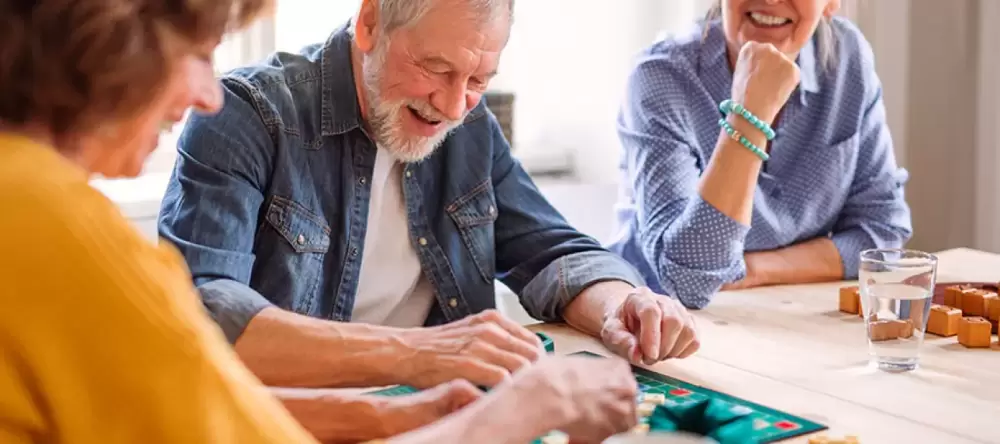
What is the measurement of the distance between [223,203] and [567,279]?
1.82ft

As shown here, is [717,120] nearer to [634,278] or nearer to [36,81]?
[634,278]

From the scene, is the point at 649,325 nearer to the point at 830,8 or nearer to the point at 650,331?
the point at 650,331

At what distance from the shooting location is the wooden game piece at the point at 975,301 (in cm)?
182

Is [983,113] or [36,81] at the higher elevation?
[36,81]

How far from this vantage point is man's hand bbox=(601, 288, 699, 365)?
1598mm

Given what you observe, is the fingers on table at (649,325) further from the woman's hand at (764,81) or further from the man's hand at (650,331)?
the woman's hand at (764,81)

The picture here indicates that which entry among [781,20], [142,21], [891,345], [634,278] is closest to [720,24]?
[781,20]

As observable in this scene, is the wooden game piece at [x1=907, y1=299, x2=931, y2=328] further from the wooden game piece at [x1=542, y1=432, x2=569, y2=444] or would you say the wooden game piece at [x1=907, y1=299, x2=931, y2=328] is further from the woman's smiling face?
the woman's smiling face

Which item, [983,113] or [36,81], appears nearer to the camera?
[36,81]

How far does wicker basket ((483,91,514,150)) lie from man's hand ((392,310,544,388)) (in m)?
1.75

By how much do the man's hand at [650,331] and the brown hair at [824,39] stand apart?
0.87 metres

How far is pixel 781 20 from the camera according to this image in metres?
2.26

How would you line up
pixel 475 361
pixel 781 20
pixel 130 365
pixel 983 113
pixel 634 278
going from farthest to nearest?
pixel 983 113
pixel 781 20
pixel 634 278
pixel 475 361
pixel 130 365

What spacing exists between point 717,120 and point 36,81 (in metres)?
1.68
